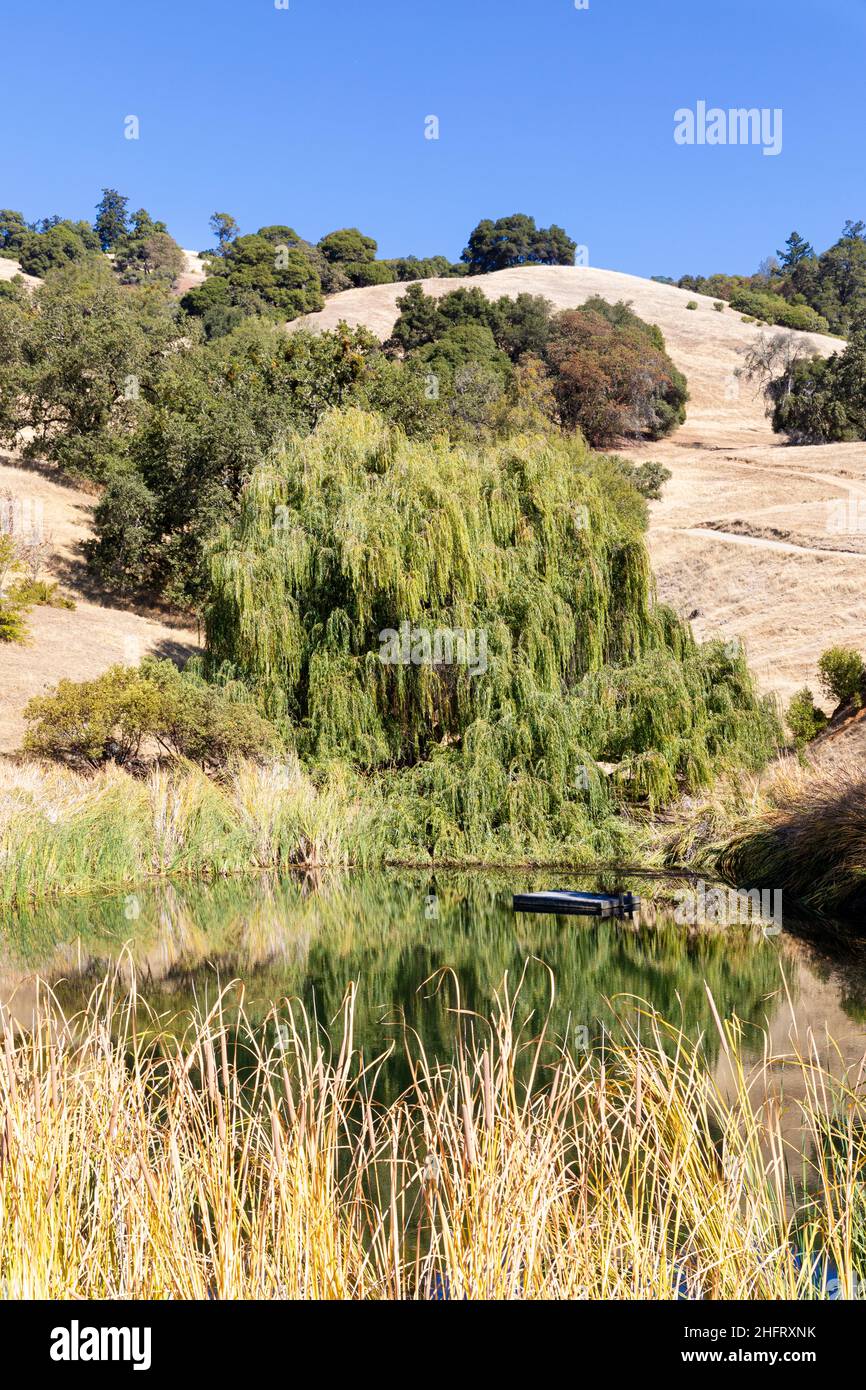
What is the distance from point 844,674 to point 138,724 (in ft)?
42.4

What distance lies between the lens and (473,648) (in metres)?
18.0

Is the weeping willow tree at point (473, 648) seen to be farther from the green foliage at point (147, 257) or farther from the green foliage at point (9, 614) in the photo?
the green foliage at point (147, 257)

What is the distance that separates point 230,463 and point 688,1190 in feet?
90.1

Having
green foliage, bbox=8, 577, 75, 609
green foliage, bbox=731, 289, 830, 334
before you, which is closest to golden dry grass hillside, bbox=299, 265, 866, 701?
green foliage, bbox=731, 289, 830, 334

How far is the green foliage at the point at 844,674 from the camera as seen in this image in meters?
22.2

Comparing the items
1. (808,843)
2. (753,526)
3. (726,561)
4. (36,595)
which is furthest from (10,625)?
(753,526)

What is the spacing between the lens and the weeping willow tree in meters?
17.4

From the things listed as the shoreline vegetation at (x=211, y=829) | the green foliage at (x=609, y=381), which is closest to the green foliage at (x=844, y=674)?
the shoreline vegetation at (x=211, y=829)

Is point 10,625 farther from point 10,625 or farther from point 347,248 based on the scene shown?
point 347,248

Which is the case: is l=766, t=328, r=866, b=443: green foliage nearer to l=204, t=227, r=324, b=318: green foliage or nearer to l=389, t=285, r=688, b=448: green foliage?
l=389, t=285, r=688, b=448: green foliage

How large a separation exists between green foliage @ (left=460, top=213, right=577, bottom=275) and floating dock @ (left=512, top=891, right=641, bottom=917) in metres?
74.6

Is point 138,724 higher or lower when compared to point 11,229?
lower

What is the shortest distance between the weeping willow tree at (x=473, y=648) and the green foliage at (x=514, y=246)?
67.0 m

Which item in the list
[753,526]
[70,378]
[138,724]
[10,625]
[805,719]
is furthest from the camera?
[753,526]
